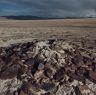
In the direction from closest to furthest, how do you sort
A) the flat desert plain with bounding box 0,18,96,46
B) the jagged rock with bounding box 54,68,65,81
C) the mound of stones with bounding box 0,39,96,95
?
1. the mound of stones with bounding box 0,39,96,95
2. the jagged rock with bounding box 54,68,65,81
3. the flat desert plain with bounding box 0,18,96,46

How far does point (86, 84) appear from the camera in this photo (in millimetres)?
16781

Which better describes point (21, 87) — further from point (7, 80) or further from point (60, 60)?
point (60, 60)

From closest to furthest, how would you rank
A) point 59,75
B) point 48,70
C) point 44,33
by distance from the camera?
point 59,75, point 48,70, point 44,33

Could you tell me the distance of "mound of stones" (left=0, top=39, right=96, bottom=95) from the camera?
53.7 feet

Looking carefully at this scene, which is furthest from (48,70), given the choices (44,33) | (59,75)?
(44,33)

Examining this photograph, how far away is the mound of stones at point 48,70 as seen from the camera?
16359 mm

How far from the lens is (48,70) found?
58.6ft

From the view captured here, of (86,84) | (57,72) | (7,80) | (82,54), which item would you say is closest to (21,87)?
(7,80)

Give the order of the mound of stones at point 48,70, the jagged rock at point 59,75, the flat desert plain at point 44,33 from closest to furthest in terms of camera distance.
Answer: the mound of stones at point 48,70, the jagged rock at point 59,75, the flat desert plain at point 44,33

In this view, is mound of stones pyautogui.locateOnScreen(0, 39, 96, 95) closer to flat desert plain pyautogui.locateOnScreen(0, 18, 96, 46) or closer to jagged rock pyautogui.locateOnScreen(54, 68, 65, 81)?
jagged rock pyautogui.locateOnScreen(54, 68, 65, 81)

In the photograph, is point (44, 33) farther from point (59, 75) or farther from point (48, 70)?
point (59, 75)

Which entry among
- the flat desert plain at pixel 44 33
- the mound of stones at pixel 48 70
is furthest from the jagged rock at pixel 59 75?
the flat desert plain at pixel 44 33

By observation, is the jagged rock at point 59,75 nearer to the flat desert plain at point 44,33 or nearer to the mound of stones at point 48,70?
the mound of stones at point 48,70

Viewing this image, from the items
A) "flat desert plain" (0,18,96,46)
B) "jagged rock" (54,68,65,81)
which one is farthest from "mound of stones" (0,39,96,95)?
"flat desert plain" (0,18,96,46)
